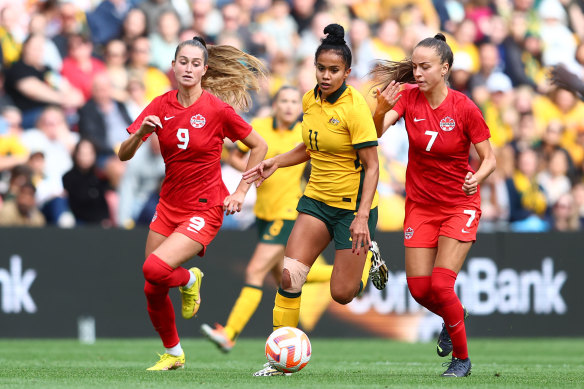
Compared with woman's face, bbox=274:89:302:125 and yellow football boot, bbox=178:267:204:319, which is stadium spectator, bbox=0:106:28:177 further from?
yellow football boot, bbox=178:267:204:319

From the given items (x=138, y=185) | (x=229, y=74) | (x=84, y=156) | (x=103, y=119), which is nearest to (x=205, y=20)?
(x=103, y=119)

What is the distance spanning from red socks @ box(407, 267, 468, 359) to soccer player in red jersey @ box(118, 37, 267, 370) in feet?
5.35

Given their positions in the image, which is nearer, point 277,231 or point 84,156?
point 277,231

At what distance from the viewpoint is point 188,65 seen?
320 inches

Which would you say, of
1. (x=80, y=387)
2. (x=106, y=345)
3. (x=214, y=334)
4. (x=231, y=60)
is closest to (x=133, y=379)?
(x=80, y=387)

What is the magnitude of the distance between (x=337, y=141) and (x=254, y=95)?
23.3ft

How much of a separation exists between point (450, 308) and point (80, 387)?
2960 millimetres

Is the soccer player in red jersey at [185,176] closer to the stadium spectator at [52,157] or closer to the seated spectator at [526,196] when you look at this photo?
the stadium spectator at [52,157]

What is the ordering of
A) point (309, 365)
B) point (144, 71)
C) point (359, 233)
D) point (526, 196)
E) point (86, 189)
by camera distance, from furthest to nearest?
point (144, 71) < point (526, 196) < point (86, 189) < point (309, 365) < point (359, 233)

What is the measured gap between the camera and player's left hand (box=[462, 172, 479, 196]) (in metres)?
7.44

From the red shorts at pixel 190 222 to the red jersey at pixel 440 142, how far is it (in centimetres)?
166

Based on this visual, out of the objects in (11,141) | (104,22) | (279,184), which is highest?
(104,22)

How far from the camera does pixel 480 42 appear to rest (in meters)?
16.9

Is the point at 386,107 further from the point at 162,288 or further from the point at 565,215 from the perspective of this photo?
the point at 565,215
